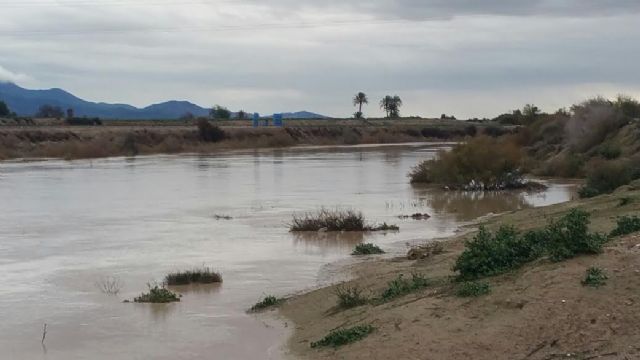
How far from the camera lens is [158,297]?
13453 mm

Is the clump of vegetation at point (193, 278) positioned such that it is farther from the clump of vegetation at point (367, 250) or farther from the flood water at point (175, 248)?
the clump of vegetation at point (367, 250)

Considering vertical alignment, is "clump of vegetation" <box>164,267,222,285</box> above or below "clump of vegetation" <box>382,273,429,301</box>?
below

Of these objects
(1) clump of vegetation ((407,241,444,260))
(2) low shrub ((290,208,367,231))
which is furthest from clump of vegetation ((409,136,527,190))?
(1) clump of vegetation ((407,241,444,260))

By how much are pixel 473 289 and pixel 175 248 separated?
38.3 feet

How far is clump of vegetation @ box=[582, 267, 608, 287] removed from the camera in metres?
8.69

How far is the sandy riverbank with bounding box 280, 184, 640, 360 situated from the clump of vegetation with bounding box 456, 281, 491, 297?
0.09 metres

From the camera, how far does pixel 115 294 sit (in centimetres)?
1441

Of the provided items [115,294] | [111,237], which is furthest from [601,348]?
[111,237]

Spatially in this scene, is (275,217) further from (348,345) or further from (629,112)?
(629,112)

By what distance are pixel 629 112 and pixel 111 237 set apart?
39.4 m

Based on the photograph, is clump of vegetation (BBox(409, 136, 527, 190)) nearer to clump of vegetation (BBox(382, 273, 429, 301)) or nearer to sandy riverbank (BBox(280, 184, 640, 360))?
clump of vegetation (BBox(382, 273, 429, 301))

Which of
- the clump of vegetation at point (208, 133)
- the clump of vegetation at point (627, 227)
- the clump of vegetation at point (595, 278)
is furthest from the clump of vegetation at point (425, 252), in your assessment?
the clump of vegetation at point (208, 133)

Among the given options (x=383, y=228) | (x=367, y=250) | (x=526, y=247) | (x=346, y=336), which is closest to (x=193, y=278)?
(x=367, y=250)

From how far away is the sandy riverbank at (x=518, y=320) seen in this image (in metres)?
7.88
